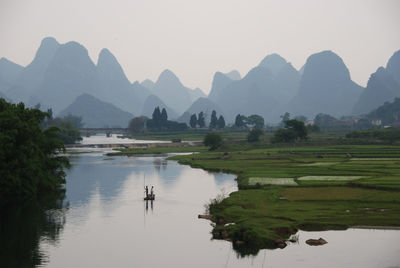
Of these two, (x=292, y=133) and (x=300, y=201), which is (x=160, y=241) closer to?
(x=300, y=201)

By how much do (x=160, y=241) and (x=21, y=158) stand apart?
70.4ft

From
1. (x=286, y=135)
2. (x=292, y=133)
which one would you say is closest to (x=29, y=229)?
(x=286, y=135)

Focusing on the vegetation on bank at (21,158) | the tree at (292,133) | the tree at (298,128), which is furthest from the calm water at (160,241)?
the tree at (298,128)

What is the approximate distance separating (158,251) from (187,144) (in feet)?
385

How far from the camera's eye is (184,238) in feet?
116

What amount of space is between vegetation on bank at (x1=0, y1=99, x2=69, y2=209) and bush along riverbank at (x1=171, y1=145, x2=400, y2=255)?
19392mm

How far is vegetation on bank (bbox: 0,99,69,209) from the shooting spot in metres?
48.7

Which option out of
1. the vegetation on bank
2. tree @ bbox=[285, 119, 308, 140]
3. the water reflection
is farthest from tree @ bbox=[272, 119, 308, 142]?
the water reflection

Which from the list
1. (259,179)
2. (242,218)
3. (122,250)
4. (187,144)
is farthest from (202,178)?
(187,144)

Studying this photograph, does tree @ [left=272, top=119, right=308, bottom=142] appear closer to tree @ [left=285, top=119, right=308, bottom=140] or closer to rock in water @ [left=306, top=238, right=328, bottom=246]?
tree @ [left=285, top=119, right=308, bottom=140]

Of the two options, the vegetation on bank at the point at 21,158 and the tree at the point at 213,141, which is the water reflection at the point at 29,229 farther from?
the tree at the point at 213,141

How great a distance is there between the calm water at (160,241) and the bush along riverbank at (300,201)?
1236 millimetres

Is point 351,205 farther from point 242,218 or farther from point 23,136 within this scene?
point 23,136

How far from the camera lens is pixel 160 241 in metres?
34.8
